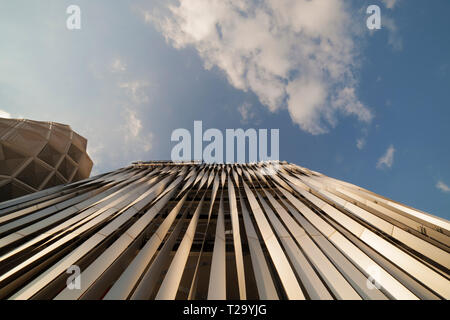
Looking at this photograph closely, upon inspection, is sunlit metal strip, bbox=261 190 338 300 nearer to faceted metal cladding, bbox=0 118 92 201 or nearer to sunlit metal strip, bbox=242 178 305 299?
sunlit metal strip, bbox=242 178 305 299

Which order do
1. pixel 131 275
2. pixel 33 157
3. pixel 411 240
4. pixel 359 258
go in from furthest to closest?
pixel 33 157 < pixel 411 240 < pixel 359 258 < pixel 131 275

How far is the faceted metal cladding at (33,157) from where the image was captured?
8383 mm

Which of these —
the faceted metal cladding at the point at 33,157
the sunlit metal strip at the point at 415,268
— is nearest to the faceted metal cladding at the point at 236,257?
the sunlit metal strip at the point at 415,268

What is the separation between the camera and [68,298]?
1.90 meters

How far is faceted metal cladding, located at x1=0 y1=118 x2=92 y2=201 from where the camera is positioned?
27.5 feet

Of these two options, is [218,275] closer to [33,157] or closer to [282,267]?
[282,267]

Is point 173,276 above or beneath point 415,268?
beneath

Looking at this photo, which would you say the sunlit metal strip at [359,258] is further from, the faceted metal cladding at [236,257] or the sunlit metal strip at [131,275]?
the sunlit metal strip at [131,275]

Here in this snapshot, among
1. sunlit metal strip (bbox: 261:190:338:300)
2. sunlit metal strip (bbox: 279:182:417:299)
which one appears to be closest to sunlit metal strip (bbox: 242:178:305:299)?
sunlit metal strip (bbox: 261:190:338:300)

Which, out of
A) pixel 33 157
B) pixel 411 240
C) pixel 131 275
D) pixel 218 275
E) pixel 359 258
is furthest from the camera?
pixel 33 157

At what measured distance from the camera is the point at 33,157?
9047 millimetres

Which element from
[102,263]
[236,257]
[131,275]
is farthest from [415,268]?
[102,263]
